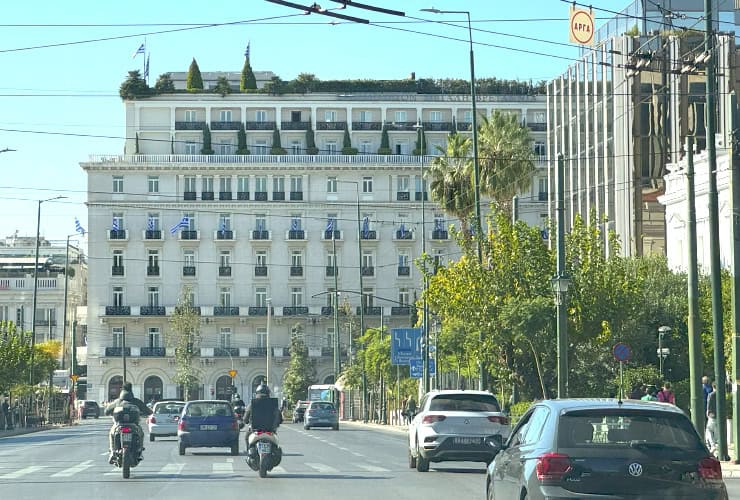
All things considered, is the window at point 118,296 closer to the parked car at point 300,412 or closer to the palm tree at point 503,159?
the parked car at point 300,412

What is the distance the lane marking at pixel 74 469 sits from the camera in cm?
2673

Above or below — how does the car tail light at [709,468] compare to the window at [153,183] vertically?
below

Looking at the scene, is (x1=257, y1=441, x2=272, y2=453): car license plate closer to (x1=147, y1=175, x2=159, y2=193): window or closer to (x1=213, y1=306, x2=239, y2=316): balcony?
(x1=213, y1=306, x2=239, y2=316): balcony

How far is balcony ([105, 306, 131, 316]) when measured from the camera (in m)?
114

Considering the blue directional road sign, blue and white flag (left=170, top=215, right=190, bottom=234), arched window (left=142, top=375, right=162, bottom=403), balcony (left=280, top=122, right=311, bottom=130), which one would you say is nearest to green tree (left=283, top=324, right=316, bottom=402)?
arched window (left=142, top=375, right=162, bottom=403)

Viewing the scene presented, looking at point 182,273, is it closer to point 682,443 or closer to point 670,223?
point 670,223

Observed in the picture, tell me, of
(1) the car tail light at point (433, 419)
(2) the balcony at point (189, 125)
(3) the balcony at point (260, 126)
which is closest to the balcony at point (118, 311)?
(2) the balcony at point (189, 125)

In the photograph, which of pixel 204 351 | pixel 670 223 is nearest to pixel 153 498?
pixel 670 223

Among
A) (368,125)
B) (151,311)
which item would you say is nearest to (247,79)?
(368,125)

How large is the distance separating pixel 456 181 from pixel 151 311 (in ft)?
180

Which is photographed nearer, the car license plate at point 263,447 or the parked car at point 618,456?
the parked car at point 618,456

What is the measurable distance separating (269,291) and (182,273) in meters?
7.34

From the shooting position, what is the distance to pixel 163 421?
51.9 m

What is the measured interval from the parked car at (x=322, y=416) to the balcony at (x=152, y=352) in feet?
154
